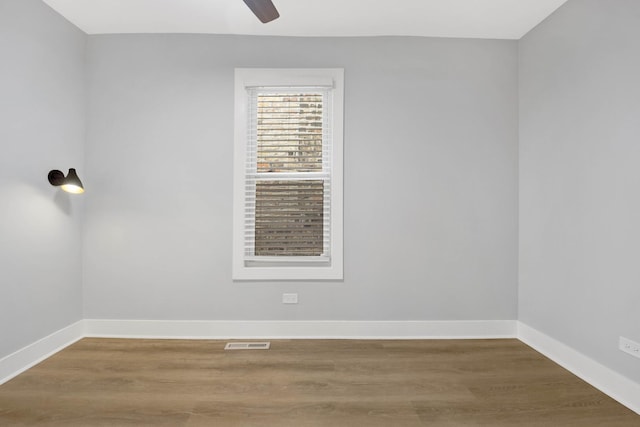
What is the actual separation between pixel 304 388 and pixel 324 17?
2.77 meters

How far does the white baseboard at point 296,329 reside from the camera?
312cm

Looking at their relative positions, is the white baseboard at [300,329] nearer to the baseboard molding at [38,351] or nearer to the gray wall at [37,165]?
the baseboard molding at [38,351]

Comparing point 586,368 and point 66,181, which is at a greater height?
point 66,181

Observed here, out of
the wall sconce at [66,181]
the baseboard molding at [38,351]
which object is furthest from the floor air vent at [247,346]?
the wall sconce at [66,181]

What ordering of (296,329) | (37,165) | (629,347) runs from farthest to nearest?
(296,329)
(37,165)
(629,347)

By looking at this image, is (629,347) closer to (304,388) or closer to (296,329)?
(304,388)

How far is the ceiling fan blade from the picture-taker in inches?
71.7

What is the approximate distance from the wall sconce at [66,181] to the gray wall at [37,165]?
0.20ft

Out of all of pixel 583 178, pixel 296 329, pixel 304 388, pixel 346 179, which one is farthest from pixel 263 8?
pixel 296 329

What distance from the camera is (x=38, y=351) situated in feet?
8.56

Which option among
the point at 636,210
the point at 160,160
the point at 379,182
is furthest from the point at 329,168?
the point at 636,210

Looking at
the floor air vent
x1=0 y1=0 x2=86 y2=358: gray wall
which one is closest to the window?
the floor air vent

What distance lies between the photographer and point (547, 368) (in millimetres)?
2549

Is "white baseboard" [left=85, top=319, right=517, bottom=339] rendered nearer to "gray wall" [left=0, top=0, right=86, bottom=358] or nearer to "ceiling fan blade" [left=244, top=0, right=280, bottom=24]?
"gray wall" [left=0, top=0, right=86, bottom=358]
